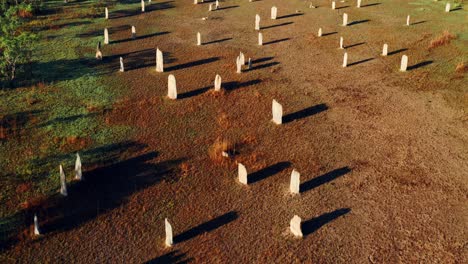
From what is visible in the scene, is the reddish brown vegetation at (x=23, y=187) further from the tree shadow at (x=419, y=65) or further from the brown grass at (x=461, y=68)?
the brown grass at (x=461, y=68)

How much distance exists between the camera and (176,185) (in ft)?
56.0

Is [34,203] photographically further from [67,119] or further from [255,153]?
[255,153]

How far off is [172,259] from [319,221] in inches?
207

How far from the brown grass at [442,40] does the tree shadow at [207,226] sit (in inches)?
861

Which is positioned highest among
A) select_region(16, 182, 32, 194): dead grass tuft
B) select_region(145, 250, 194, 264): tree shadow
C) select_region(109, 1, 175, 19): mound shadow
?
select_region(109, 1, 175, 19): mound shadow

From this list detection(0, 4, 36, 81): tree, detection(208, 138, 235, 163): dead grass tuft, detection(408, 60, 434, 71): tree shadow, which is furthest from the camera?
detection(408, 60, 434, 71): tree shadow

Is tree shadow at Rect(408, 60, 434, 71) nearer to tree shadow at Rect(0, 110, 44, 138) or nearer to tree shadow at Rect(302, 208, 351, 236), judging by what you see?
tree shadow at Rect(302, 208, 351, 236)

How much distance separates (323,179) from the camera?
1741 cm

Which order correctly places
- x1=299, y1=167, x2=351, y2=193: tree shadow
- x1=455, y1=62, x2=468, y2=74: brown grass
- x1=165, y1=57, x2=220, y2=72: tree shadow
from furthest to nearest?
1. x1=165, y1=57, x2=220, y2=72: tree shadow
2. x1=455, y1=62, x2=468, y2=74: brown grass
3. x1=299, y1=167, x2=351, y2=193: tree shadow

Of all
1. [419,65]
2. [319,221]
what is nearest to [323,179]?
[319,221]

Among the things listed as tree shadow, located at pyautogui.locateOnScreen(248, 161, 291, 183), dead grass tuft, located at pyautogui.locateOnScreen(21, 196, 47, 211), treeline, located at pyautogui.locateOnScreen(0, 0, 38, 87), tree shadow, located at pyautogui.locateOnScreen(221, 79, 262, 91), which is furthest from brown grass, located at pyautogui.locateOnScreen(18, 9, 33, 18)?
tree shadow, located at pyautogui.locateOnScreen(248, 161, 291, 183)

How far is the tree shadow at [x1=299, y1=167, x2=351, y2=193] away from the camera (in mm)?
16966

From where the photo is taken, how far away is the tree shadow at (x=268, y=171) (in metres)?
17.5

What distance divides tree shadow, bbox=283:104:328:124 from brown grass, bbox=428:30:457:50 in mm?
12304
